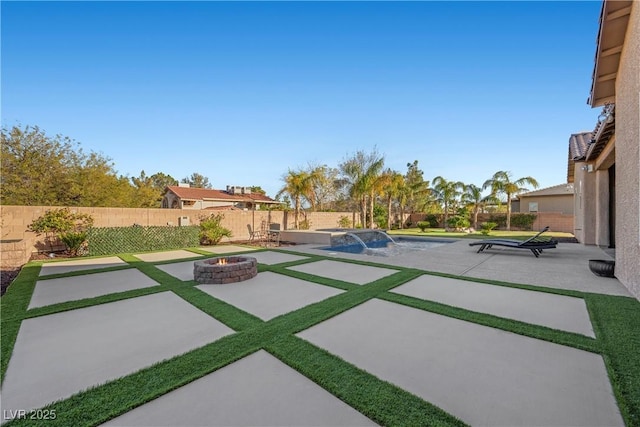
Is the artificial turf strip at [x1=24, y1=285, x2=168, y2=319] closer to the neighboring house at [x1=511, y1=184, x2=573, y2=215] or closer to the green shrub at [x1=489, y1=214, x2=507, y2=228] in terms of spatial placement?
the green shrub at [x1=489, y1=214, x2=507, y2=228]

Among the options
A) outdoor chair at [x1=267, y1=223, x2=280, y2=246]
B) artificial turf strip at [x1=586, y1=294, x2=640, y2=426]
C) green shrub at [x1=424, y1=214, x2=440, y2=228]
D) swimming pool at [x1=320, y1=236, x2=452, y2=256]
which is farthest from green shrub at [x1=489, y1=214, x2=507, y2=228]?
artificial turf strip at [x1=586, y1=294, x2=640, y2=426]

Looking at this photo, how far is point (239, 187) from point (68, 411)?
3457cm

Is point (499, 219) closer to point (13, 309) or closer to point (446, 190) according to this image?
point (446, 190)

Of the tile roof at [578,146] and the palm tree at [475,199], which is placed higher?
the tile roof at [578,146]

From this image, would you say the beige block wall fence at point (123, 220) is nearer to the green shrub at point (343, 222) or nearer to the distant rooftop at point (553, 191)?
the green shrub at point (343, 222)

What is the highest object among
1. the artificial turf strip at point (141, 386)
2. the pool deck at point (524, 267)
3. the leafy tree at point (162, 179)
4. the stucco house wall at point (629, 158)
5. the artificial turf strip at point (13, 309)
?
the leafy tree at point (162, 179)

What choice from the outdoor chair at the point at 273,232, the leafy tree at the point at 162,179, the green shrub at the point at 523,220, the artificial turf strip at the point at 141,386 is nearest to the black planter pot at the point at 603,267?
the artificial turf strip at the point at 141,386

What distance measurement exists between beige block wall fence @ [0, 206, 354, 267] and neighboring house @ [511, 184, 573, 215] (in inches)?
993

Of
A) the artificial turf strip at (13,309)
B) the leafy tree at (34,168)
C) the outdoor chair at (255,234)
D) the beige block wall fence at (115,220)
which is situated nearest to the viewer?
the artificial turf strip at (13,309)

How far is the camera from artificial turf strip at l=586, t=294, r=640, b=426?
209 cm

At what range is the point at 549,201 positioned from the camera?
27.1 meters

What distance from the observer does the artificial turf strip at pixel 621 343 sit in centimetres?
209

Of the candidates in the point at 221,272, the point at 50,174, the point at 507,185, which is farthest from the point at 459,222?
the point at 50,174

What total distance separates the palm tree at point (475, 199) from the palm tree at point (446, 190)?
68cm
